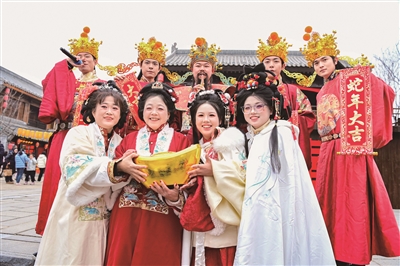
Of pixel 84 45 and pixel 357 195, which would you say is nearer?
pixel 357 195

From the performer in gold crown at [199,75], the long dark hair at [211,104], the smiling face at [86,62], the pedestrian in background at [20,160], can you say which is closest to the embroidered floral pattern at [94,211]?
the long dark hair at [211,104]

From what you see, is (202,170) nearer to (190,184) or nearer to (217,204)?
(190,184)

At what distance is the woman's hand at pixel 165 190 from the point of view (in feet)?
7.48

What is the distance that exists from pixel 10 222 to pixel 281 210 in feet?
17.4

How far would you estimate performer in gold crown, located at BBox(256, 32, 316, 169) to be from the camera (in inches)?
144

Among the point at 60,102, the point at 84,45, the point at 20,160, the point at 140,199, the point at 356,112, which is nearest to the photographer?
the point at 140,199

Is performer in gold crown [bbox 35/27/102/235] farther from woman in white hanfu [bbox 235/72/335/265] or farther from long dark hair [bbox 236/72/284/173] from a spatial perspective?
woman in white hanfu [bbox 235/72/335/265]

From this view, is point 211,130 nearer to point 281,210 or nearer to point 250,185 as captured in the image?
point 250,185

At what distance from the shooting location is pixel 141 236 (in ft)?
7.63

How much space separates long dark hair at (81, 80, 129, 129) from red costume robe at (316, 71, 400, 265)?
254cm

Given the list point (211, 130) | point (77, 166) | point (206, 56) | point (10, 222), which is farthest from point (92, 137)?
point (10, 222)

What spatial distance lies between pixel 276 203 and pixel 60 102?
2.92 meters

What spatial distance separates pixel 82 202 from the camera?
2.41 metres

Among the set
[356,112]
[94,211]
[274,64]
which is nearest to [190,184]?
[94,211]
